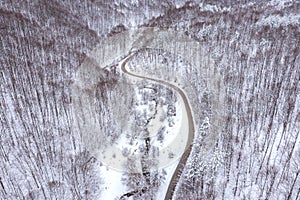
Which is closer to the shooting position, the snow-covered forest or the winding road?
the winding road

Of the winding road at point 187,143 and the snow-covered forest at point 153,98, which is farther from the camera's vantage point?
the snow-covered forest at point 153,98

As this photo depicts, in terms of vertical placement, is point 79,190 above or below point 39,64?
below

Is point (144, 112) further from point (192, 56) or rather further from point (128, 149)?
point (192, 56)

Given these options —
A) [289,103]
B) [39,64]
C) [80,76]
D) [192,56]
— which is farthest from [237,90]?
[39,64]

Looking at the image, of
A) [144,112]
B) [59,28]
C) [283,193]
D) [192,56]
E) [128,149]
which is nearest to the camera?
[283,193]

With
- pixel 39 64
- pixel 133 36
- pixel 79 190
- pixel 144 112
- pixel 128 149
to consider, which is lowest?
pixel 79 190

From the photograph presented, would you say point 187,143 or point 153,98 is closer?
point 187,143

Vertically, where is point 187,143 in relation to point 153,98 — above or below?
below

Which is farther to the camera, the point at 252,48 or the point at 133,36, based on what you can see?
the point at 133,36
